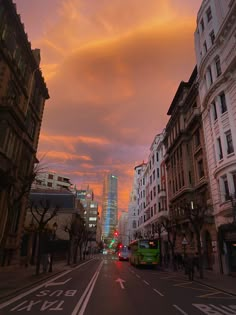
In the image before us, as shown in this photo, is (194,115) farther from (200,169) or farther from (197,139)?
(200,169)

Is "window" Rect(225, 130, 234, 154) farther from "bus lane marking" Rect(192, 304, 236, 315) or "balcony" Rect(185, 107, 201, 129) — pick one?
"bus lane marking" Rect(192, 304, 236, 315)

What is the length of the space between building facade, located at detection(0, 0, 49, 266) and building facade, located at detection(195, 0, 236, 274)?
58.8ft

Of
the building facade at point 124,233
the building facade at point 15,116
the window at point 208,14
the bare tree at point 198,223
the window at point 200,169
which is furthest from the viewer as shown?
the building facade at point 124,233

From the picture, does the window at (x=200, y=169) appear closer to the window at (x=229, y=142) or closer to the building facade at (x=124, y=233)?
the window at (x=229, y=142)

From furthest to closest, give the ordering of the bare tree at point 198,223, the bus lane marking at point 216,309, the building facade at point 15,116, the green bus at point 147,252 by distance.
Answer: the green bus at point 147,252, the bare tree at point 198,223, the building facade at point 15,116, the bus lane marking at point 216,309

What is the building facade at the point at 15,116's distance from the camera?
2047cm

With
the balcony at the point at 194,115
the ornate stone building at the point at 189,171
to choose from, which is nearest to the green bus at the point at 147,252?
the ornate stone building at the point at 189,171

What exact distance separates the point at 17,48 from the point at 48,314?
23451mm

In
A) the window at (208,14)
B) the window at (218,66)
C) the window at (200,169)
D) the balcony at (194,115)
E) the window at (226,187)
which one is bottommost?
the window at (226,187)

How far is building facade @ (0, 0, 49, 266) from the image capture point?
20469 mm

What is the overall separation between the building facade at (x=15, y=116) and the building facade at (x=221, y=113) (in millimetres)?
17915

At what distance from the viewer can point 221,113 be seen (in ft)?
85.5

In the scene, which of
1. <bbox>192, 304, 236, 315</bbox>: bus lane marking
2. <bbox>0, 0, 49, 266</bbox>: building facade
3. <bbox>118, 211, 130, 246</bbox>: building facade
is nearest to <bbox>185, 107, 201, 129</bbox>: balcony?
<bbox>0, 0, 49, 266</bbox>: building facade

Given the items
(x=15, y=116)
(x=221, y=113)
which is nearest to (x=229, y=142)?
(x=221, y=113)
